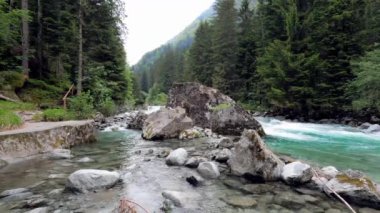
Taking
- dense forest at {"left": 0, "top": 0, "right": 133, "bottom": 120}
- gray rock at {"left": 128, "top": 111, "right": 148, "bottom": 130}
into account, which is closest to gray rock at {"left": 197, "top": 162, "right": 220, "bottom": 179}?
gray rock at {"left": 128, "top": 111, "right": 148, "bottom": 130}

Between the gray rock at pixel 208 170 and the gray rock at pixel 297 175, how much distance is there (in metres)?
1.44

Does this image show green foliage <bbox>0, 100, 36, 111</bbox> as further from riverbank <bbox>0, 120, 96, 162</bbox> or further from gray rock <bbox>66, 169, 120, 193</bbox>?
gray rock <bbox>66, 169, 120, 193</bbox>

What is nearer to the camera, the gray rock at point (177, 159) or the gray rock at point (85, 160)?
the gray rock at point (177, 159)

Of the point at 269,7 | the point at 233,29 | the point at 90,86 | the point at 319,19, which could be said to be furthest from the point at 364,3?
the point at 90,86

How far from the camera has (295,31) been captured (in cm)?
2345

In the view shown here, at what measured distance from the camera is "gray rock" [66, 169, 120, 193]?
5.45m

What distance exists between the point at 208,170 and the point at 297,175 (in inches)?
74.7

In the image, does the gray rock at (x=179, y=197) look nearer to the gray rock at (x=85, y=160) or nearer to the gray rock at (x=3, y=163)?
the gray rock at (x=85, y=160)

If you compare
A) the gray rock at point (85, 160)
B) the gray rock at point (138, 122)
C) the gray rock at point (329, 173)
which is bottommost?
the gray rock at point (85, 160)

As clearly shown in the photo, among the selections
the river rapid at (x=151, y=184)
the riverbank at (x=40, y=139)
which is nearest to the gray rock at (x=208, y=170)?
the river rapid at (x=151, y=184)

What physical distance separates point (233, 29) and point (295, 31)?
575 inches

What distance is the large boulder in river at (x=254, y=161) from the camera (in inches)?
252

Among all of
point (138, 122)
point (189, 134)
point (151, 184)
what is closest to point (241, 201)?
point (151, 184)

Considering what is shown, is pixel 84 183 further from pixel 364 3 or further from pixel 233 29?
pixel 233 29
